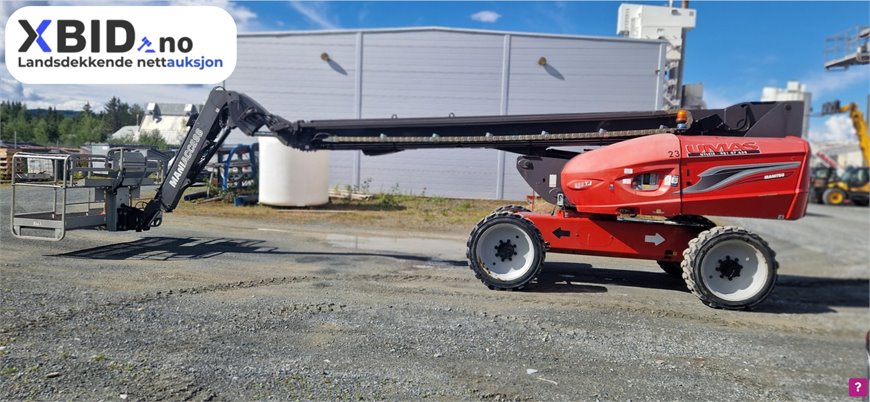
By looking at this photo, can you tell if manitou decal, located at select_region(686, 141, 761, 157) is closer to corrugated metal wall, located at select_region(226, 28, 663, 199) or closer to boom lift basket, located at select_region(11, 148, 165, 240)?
boom lift basket, located at select_region(11, 148, 165, 240)

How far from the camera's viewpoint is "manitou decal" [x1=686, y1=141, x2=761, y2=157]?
5.85m

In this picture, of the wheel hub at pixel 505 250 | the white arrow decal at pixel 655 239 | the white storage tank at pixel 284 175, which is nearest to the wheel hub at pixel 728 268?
the white arrow decal at pixel 655 239

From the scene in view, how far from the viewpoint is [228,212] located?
14.5 metres

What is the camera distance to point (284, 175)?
15453 mm

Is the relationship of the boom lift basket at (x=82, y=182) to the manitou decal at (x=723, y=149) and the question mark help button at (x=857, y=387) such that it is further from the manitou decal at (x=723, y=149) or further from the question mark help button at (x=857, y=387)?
the question mark help button at (x=857, y=387)

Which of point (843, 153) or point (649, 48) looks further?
point (649, 48)

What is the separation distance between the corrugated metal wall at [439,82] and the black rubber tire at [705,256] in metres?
12.3

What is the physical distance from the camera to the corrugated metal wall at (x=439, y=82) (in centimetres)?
1922

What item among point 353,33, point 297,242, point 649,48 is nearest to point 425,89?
point 353,33

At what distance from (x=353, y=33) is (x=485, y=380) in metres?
19.2

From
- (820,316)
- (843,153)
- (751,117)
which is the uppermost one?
(751,117)

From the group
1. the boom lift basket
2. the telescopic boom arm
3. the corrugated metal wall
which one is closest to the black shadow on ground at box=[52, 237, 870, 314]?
the boom lift basket

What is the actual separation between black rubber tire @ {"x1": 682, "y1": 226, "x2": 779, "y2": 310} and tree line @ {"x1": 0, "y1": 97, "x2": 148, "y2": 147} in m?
11.0

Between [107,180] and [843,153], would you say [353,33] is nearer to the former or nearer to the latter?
[107,180]
